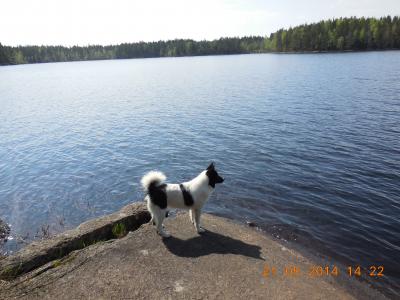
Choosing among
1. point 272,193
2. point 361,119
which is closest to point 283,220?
point 272,193

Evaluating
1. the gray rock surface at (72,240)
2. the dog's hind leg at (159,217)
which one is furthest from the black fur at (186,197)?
the gray rock surface at (72,240)

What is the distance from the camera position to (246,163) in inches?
758

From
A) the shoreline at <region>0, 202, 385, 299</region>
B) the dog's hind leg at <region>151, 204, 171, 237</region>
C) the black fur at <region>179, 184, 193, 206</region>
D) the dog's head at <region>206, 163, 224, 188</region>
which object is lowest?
the shoreline at <region>0, 202, 385, 299</region>

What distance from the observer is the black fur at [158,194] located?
30.5 feet

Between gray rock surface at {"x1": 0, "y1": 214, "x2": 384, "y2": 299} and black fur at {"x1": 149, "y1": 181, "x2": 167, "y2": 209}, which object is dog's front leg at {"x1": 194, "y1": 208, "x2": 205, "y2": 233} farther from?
black fur at {"x1": 149, "y1": 181, "x2": 167, "y2": 209}

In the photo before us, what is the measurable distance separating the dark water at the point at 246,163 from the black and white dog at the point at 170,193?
4.10 m

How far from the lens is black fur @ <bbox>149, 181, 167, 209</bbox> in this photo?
366 inches

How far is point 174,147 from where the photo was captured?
23.0m

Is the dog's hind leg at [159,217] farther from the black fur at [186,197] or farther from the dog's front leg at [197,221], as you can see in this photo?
the dog's front leg at [197,221]

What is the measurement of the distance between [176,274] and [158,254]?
3.60 ft

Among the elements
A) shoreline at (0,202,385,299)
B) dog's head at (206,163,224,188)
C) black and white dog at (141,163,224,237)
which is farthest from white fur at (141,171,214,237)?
shoreline at (0,202,385,299)

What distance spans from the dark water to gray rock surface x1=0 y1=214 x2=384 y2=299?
269 cm
